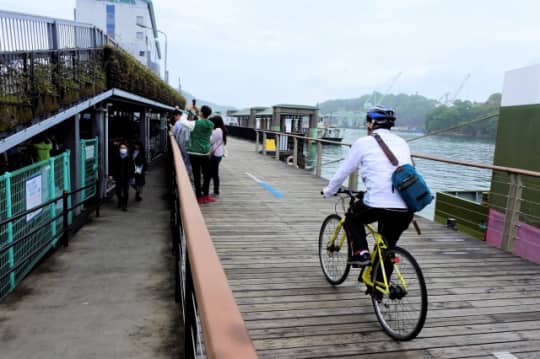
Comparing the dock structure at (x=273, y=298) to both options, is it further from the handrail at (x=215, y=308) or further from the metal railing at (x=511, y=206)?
the metal railing at (x=511, y=206)

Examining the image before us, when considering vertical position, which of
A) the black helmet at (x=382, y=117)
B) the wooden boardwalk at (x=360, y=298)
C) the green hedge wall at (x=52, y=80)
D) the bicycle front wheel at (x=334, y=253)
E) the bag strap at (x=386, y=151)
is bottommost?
the wooden boardwalk at (x=360, y=298)

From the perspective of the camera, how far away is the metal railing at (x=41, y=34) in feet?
19.4

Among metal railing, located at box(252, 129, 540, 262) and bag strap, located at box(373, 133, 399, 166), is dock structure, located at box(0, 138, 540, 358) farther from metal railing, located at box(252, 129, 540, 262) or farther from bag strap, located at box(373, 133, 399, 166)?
bag strap, located at box(373, 133, 399, 166)

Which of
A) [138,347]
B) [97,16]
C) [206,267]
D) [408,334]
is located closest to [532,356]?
[408,334]

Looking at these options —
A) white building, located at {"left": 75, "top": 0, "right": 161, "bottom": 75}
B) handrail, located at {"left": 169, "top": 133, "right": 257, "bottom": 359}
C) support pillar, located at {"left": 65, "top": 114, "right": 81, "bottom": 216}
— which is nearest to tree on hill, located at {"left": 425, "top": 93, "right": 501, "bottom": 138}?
support pillar, located at {"left": 65, "top": 114, "right": 81, "bottom": 216}

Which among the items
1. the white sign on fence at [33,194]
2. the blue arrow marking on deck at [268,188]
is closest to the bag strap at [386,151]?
the white sign on fence at [33,194]

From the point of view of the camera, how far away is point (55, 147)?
9.10 metres

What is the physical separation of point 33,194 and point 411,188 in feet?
19.3

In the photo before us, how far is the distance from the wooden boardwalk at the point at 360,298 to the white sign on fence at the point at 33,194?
2.69 m

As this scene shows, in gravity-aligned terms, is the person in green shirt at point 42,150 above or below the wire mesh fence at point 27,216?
above

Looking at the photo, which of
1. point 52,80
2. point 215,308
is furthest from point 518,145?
point 215,308

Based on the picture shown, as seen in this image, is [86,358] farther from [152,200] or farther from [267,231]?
[152,200]

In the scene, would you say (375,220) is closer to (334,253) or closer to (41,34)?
(334,253)

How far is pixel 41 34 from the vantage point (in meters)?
7.05
